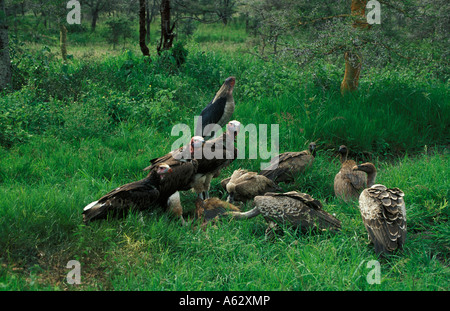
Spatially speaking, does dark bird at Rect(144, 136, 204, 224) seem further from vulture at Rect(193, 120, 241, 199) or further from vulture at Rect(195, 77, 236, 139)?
vulture at Rect(195, 77, 236, 139)

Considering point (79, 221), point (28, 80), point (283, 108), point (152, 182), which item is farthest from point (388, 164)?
point (28, 80)

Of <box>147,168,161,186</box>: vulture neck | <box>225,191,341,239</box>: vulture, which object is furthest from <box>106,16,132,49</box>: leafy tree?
<box>225,191,341,239</box>: vulture

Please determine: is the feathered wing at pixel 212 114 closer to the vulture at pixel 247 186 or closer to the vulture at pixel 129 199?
the vulture at pixel 247 186

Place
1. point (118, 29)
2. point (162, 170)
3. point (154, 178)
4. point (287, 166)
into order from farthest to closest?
1. point (118, 29)
2. point (287, 166)
3. point (154, 178)
4. point (162, 170)

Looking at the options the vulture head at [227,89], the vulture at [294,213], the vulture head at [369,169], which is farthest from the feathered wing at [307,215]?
the vulture head at [227,89]

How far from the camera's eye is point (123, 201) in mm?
4453

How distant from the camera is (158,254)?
3906mm

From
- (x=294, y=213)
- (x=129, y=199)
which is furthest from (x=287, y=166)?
(x=129, y=199)

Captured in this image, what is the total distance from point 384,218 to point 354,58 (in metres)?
4.01

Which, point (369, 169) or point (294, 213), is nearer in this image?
point (294, 213)

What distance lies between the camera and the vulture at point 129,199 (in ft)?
14.1

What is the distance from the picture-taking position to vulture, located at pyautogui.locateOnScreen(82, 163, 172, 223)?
4.30m

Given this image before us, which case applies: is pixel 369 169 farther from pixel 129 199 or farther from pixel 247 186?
pixel 129 199

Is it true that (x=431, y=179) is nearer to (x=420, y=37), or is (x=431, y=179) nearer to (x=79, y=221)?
(x=79, y=221)
